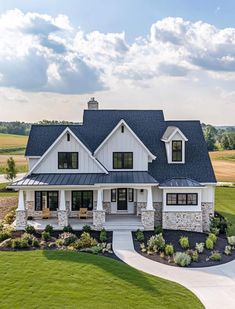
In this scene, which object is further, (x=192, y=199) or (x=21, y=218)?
(x=192, y=199)

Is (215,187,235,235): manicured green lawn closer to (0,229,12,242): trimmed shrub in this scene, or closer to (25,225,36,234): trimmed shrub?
(25,225,36,234): trimmed shrub

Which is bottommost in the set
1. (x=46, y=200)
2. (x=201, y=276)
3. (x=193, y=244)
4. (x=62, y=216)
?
(x=201, y=276)

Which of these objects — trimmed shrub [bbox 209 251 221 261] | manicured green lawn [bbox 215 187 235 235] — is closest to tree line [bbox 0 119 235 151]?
manicured green lawn [bbox 215 187 235 235]

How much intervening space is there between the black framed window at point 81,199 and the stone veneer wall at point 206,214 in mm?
7752

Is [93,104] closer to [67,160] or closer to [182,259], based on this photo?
[67,160]

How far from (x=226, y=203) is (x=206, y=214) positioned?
10.9m

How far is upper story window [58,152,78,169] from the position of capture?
80.9ft

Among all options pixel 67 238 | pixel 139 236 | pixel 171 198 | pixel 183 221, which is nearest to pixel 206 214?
pixel 183 221

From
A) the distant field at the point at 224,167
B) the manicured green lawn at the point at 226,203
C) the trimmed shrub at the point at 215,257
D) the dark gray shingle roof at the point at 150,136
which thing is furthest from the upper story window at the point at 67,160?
the distant field at the point at 224,167

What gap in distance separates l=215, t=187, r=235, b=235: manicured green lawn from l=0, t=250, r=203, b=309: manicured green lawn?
10770 mm

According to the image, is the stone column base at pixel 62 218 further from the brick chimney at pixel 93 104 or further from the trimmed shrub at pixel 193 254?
the brick chimney at pixel 93 104

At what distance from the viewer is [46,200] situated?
83.1ft

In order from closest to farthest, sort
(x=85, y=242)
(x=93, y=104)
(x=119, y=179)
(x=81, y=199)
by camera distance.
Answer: (x=85, y=242), (x=119, y=179), (x=81, y=199), (x=93, y=104)

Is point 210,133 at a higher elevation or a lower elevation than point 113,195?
higher
